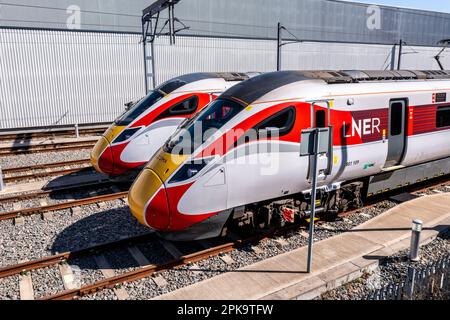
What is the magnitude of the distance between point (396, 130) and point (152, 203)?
6.52 m

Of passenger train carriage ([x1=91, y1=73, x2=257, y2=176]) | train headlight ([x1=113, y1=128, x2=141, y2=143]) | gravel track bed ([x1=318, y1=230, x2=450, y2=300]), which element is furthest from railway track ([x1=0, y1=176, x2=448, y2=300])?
train headlight ([x1=113, y1=128, x2=141, y2=143])

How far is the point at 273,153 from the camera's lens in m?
7.38

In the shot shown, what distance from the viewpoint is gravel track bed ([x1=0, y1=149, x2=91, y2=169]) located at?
1492 cm

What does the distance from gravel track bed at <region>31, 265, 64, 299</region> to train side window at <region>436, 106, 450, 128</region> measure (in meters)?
10.5

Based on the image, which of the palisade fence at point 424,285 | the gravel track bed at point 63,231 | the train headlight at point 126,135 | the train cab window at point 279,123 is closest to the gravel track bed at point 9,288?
the gravel track bed at point 63,231

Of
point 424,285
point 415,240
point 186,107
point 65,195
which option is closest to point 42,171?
point 65,195

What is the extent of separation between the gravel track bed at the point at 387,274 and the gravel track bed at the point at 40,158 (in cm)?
1266

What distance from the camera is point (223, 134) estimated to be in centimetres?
712

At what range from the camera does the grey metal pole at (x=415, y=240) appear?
704cm

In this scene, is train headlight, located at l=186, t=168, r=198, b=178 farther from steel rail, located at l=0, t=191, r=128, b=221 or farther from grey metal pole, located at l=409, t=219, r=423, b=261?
steel rail, located at l=0, t=191, r=128, b=221

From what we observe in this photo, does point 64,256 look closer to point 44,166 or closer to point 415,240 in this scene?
point 415,240

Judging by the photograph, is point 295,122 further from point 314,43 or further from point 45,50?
point 314,43

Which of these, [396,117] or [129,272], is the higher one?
[396,117]

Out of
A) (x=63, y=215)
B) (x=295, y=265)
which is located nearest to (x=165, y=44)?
(x=63, y=215)
